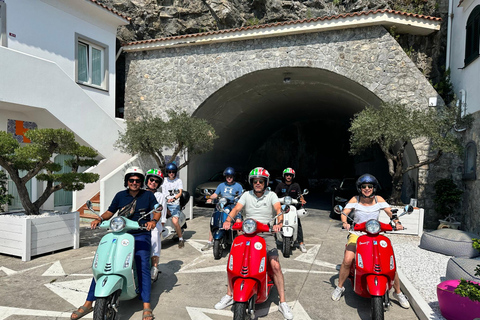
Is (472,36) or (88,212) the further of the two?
(88,212)

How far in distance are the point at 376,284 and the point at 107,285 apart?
279 centimetres

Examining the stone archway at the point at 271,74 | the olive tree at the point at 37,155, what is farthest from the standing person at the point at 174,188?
the stone archway at the point at 271,74

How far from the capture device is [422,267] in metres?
6.10

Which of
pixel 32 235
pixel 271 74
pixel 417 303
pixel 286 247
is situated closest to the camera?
pixel 417 303

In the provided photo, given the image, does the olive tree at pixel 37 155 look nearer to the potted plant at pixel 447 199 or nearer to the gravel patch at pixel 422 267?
the gravel patch at pixel 422 267

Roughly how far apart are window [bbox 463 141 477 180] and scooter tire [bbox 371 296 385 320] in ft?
22.5

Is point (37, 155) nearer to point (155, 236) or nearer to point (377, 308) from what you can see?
point (155, 236)

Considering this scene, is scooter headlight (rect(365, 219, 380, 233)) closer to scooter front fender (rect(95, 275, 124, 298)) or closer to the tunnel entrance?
scooter front fender (rect(95, 275, 124, 298))

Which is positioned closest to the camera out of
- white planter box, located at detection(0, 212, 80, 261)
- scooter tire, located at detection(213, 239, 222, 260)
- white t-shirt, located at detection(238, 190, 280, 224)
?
white t-shirt, located at detection(238, 190, 280, 224)

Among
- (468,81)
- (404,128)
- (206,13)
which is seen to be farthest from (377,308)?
(206,13)

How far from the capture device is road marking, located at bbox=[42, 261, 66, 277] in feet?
17.9

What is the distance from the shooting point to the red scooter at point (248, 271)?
11.4 feet

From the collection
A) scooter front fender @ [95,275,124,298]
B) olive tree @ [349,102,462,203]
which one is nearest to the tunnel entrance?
olive tree @ [349,102,462,203]

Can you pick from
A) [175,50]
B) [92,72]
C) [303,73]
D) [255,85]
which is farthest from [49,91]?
[303,73]
